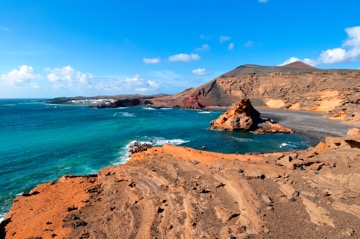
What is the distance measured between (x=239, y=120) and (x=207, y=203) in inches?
1737

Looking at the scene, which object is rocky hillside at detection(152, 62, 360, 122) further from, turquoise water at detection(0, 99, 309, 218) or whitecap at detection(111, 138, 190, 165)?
whitecap at detection(111, 138, 190, 165)

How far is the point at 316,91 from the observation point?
9712cm

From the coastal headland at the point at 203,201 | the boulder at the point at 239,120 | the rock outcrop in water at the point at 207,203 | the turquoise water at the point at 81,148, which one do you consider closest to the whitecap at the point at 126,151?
the turquoise water at the point at 81,148

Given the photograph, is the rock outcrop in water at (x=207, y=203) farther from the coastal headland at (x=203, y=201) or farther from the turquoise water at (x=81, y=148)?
the turquoise water at (x=81, y=148)

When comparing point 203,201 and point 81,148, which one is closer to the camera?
point 203,201

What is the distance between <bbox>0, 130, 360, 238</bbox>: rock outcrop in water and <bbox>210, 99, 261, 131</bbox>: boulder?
3401 cm

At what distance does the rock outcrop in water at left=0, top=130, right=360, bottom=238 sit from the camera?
12430 mm

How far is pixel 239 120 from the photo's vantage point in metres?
56.9

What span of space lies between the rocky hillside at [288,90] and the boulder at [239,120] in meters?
28.8

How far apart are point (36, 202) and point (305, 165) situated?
23.1 m

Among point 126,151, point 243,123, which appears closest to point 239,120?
point 243,123

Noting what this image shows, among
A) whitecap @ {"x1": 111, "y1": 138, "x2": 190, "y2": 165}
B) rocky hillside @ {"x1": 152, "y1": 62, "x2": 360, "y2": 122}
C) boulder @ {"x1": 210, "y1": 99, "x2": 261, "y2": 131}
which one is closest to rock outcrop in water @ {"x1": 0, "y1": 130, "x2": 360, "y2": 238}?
whitecap @ {"x1": 111, "y1": 138, "x2": 190, "y2": 165}

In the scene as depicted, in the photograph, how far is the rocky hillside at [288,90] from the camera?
80.6 meters

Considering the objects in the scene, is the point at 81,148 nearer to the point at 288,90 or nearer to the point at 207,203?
the point at 207,203
